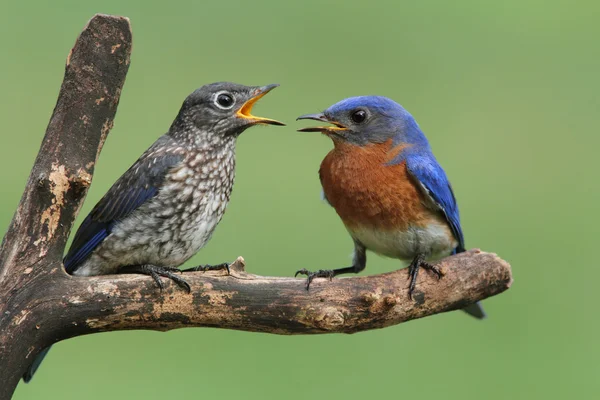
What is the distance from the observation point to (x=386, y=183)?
386 cm

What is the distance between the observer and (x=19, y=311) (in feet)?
10.3

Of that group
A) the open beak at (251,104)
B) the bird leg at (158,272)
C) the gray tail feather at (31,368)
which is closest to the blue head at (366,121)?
the open beak at (251,104)

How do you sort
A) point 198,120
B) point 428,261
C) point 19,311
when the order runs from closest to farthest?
point 19,311 < point 198,120 < point 428,261

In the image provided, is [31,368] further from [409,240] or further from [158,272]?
[409,240]

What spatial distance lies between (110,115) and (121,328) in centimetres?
83

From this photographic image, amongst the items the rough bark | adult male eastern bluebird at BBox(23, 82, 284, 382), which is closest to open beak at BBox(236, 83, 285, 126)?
adult male eastern bluebird at BBox(23, 82, 284, 382)

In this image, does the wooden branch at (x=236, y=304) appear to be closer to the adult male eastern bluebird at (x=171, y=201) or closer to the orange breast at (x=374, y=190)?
the adult male eastern bluebird at (x=171, y=201)

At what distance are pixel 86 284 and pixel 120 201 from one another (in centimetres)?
41

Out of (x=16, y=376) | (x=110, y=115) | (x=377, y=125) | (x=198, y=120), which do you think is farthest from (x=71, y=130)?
(x=377, y=125)

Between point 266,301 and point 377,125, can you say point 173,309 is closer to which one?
point 266,301

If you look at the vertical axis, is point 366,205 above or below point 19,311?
above

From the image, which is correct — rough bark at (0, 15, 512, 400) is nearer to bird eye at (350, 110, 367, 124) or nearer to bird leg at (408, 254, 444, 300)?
bird leg at (408, 254, 444, 300)

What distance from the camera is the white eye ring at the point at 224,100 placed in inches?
143

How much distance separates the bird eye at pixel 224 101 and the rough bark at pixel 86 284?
1.66ft
